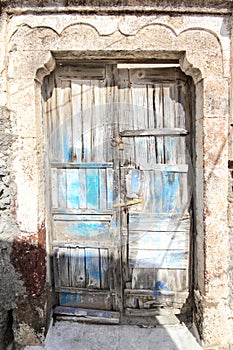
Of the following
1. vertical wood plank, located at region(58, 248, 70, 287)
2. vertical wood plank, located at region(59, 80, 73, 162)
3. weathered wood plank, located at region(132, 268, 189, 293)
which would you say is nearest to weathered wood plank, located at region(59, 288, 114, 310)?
vertical wood plank, located at region(58, 248, 70, 287)

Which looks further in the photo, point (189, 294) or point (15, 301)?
point (189, 294)

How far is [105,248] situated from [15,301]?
949mm

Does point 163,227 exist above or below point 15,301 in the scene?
above

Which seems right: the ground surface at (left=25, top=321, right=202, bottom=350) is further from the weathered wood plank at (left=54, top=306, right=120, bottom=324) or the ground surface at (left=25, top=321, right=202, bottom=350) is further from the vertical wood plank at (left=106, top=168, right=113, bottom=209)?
the vertical wood plank at (left=106, top=168, right=113, bottom=209)

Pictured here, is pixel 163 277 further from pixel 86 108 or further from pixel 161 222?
pixel 86 108

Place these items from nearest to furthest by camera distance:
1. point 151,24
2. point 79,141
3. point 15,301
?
point 151,24 < point 15,301 < point 79,141

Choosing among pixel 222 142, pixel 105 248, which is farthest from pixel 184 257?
pixel 222 142

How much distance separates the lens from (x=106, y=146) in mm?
2803

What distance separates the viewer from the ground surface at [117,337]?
2.66 m

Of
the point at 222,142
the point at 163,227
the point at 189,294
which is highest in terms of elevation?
the point at 222,142

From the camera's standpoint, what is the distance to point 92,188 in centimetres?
282

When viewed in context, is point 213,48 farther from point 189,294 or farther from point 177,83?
point 189,294

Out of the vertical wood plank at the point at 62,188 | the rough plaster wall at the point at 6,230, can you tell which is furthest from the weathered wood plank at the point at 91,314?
the vertical wood plank at the point at 62,188

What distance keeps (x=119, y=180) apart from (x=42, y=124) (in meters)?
0.91
